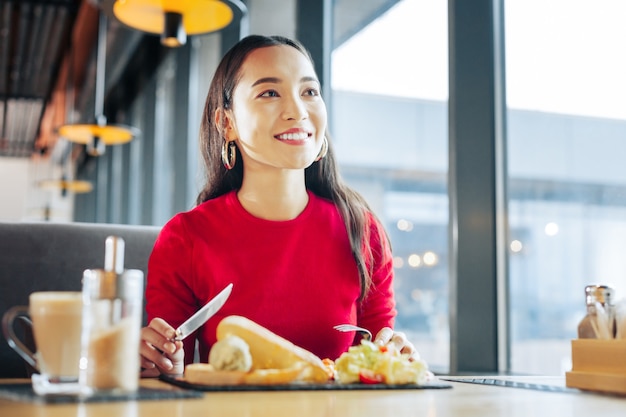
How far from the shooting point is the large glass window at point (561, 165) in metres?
1.95

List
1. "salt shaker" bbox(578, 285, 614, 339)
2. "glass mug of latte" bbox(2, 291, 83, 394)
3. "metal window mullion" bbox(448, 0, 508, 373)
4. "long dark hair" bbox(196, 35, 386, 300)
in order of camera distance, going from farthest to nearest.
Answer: "metal window mullion" bbox(448, 0, 508, 373) < "long dark hair" bbox(196, 35, 386, 300) < "salt shaker" bbox(578, 285, 614, 339) < "glass mug of latte" bbox(2, 291, 83, 394)

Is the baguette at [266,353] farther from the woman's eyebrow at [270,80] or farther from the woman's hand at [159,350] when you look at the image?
the woman's eyebrow at [270,80]

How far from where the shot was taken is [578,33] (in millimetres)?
2090

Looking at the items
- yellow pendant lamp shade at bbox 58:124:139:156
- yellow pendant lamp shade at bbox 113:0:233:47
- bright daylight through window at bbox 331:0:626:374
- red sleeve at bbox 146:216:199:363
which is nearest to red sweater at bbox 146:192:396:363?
red sleeve at bbox 146:216:199:363

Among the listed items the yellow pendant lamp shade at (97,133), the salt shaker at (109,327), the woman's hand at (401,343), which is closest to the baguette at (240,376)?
the salt shaker at (109,327)

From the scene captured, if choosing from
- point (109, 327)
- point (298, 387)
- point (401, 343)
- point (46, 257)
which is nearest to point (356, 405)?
point (298, 387)

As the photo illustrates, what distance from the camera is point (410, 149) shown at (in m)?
2.73

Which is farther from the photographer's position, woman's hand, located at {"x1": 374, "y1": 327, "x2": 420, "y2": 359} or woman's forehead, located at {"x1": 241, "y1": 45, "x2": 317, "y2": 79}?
woman's forehead, located at {"x1": 241, "y1": 45, "x2": 317, "y2": 79}

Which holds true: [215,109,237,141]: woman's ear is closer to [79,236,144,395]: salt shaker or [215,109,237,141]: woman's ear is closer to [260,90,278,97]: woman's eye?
[260,90,278,97]: woman's eye

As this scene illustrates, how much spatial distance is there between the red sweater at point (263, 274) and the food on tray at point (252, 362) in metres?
0.32

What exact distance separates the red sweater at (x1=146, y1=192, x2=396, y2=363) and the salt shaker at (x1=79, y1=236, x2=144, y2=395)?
0.51 metres

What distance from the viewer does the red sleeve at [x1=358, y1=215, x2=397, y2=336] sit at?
4.85 ft

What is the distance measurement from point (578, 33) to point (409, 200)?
0.85 meters

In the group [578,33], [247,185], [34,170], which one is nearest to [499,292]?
[578,33]
